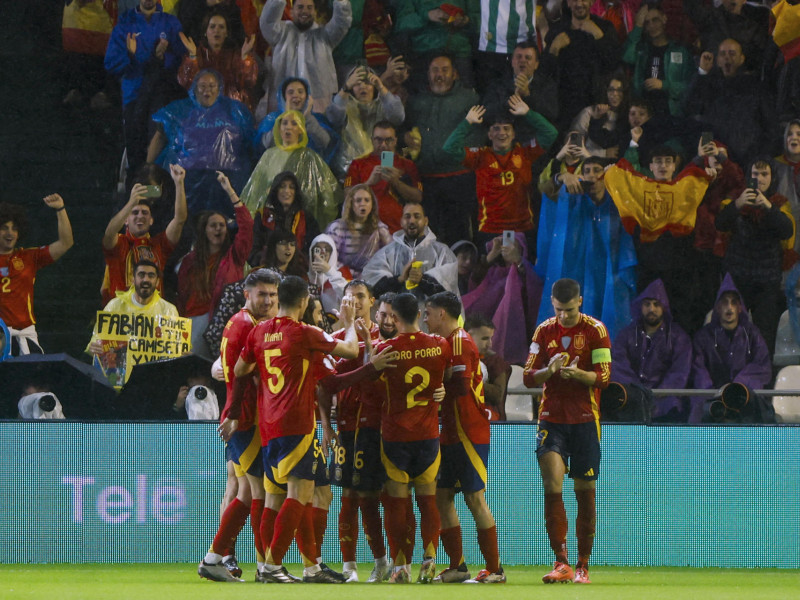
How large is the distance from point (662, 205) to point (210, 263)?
16.4 ft

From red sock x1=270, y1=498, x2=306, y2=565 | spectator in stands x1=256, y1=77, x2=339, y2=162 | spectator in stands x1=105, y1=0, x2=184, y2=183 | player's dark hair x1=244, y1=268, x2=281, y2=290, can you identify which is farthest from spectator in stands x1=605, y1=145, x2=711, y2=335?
red sock x1=270, y1=498, x2=306, y2=565

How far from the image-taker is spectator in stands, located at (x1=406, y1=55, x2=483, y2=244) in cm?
1331

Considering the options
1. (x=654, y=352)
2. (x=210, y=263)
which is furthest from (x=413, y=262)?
(x=654, y=352)

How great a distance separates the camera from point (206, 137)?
13516mm

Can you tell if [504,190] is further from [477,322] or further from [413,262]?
[477,322]

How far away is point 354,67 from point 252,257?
8.77 feet

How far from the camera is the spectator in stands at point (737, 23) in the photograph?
13.7m

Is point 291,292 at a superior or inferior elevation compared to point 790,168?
inferior

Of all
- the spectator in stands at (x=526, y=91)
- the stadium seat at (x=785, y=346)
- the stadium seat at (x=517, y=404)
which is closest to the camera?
the stadium seat at (x=517, y=404)

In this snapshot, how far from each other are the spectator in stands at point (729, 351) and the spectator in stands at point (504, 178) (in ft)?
7.36

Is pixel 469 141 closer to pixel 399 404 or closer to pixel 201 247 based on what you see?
pixel 201 247

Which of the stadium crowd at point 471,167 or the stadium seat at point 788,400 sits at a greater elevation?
the stadium crowd at point 471,167

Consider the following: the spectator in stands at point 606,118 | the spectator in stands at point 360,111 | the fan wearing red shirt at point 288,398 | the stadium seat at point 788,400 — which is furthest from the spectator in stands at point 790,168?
the fan wearing red shirt at point 288,398

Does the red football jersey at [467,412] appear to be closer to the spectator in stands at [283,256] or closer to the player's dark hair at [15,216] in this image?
the spectator in stands at [283,256]
